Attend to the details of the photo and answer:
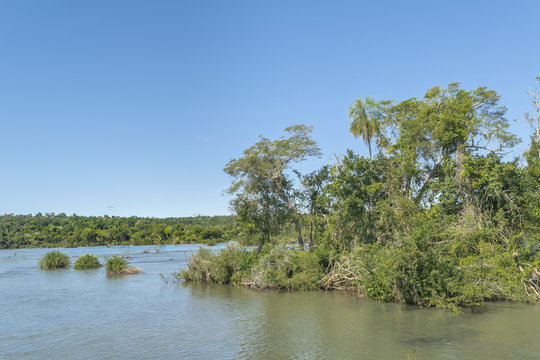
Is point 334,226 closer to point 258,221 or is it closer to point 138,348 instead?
point 258,221

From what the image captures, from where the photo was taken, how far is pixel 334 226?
26.4 metres

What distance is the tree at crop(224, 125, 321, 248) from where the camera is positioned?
29875 mm

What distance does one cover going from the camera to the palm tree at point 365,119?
30047mm

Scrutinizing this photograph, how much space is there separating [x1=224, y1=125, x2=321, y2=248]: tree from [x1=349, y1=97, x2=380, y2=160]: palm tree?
3.62 m

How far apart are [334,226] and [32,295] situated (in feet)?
69.6

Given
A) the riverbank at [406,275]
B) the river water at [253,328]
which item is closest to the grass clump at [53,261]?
the river water at [253,328]

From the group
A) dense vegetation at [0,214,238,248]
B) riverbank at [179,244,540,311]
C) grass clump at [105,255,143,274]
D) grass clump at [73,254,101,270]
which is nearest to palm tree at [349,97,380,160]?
riverbank at [179,244,540,311]

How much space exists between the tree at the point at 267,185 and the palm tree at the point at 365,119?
11.9 ft

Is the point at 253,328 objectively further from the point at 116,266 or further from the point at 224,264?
the point at 116,266

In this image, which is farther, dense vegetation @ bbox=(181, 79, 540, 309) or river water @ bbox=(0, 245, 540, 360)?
dense vegetation @ bbox=(181, 79, 540, 309)

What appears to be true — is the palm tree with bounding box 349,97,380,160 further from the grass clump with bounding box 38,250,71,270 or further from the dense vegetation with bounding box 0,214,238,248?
the dense vegetation with bounding box 0,214,238,248

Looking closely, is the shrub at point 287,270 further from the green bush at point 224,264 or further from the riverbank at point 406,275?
the green bush at point 224,264

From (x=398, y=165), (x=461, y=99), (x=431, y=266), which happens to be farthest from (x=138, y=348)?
(x=461, y=99)

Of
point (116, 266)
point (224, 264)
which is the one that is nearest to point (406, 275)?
point (224, 264)
